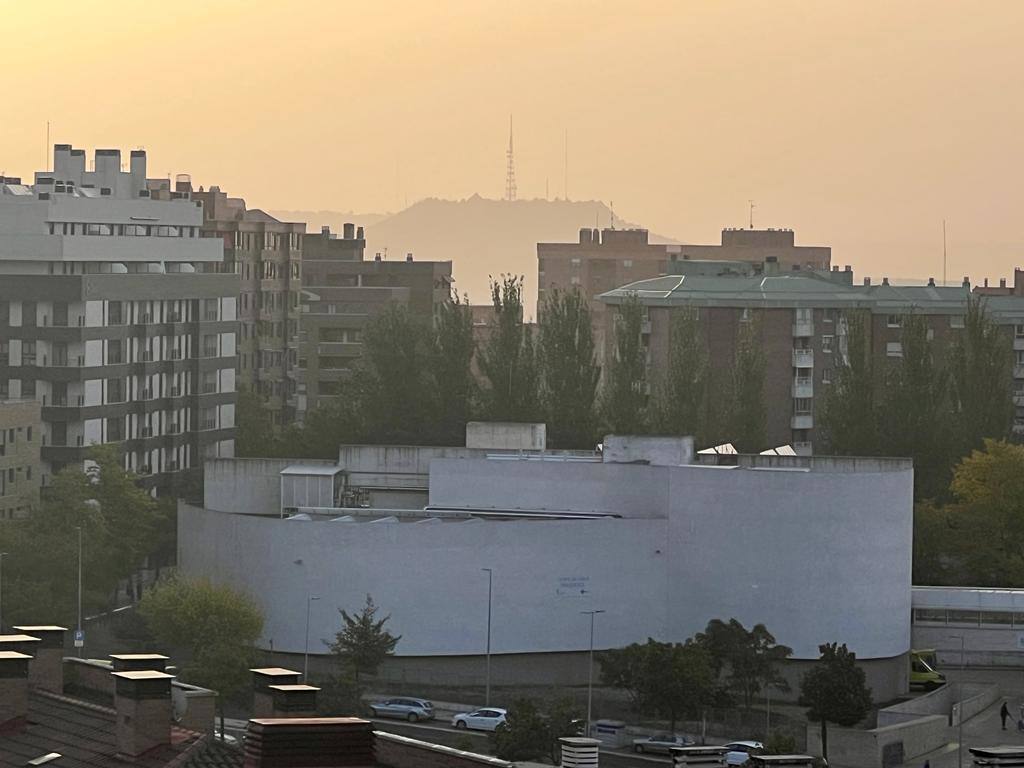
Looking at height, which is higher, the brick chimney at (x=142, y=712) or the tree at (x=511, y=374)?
the tree at (x=511, y=374)

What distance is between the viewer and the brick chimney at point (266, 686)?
Result: 86.4 feet

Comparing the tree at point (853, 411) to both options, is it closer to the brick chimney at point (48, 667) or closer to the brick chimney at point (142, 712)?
the brick chimney at point (48, 667)

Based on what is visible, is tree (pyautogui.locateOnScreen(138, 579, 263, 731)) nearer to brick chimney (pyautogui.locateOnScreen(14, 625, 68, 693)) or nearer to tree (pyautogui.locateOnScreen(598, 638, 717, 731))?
tree (pyautogui.locateOnScreen(598, 638, 717, 731))

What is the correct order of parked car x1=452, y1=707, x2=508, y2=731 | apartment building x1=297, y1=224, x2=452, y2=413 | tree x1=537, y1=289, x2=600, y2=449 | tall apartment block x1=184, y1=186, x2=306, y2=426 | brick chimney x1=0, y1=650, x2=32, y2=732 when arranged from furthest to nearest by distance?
apartment building x1=297, y1=224, x2=452, y2=413 → tall apartment block x1=184, y1=186, x2=306, y2=426 → tree x1=537, y1=289, x2=600, y2=449 → parked car x1=452, y1=707, x2=508, y2=731 → brick chimney x1=0, y1=650, x2=32, y2=732

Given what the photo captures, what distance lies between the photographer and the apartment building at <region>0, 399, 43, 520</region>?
81.1 meters

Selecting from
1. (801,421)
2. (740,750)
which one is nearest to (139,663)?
(740,750)

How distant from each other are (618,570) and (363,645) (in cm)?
781

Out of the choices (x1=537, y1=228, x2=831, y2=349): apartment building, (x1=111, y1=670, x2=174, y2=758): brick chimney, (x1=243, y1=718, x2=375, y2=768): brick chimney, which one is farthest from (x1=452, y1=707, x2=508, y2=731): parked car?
(x1=537, y1=228, x2=831, y2=349): apartment building

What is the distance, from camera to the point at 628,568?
6794cm

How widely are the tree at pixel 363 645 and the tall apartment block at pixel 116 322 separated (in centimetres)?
2395

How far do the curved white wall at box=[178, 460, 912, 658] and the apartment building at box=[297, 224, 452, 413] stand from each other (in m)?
46.8

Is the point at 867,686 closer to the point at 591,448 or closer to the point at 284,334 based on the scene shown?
the point at 591,448

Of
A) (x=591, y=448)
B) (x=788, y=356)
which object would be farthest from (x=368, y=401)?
(x=788, y=356)

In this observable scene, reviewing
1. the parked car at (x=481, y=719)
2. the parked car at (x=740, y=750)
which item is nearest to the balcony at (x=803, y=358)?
the parked car at (x=740, y=750)
